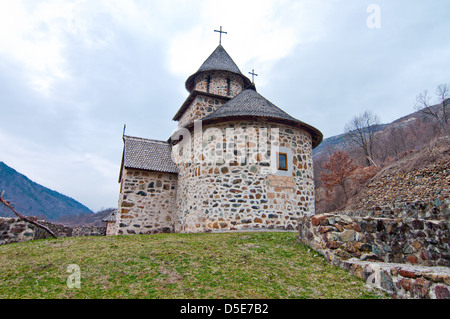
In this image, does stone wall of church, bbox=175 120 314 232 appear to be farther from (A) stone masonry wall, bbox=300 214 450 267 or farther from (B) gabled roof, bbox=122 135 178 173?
(A) stone masonry wall, bbox=300 214 450 267

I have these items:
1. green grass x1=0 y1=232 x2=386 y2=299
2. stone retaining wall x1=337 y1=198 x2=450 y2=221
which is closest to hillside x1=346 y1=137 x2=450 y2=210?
stone retaining wall x1=337 y1=198 x2=450 y2=221

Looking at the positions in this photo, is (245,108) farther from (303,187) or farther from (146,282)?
(146,282)

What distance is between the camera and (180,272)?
15.7ft

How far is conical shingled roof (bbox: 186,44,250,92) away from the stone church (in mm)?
4612

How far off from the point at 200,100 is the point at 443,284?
13.3 meters

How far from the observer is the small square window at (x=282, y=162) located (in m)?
10.8

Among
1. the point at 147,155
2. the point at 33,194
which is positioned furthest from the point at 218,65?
the point at 33,194

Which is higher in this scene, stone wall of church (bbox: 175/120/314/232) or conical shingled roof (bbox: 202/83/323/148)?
conical shingled roof (bbox: 202/83/323/148)

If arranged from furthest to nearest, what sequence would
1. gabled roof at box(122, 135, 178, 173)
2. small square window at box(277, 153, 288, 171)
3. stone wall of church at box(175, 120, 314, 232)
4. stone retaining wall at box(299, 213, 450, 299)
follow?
gabled roof at box(122, 135, 178, 173) → small square window at box(277, 153, 288, 171) → stone wall of church at box(175, 120, 314, 232) → stone retaining wall at box(299, 213, 450, 299)

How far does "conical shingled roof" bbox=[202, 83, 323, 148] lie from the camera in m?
10.9

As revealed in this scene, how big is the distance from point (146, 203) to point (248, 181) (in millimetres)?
5738

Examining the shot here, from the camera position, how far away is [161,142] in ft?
54.0

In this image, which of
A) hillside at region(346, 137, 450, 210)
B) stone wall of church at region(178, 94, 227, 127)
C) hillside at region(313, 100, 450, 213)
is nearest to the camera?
hillside at region(346, 137, 450, 210)

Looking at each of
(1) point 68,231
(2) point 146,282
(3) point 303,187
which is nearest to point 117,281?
(2) point 146,282
